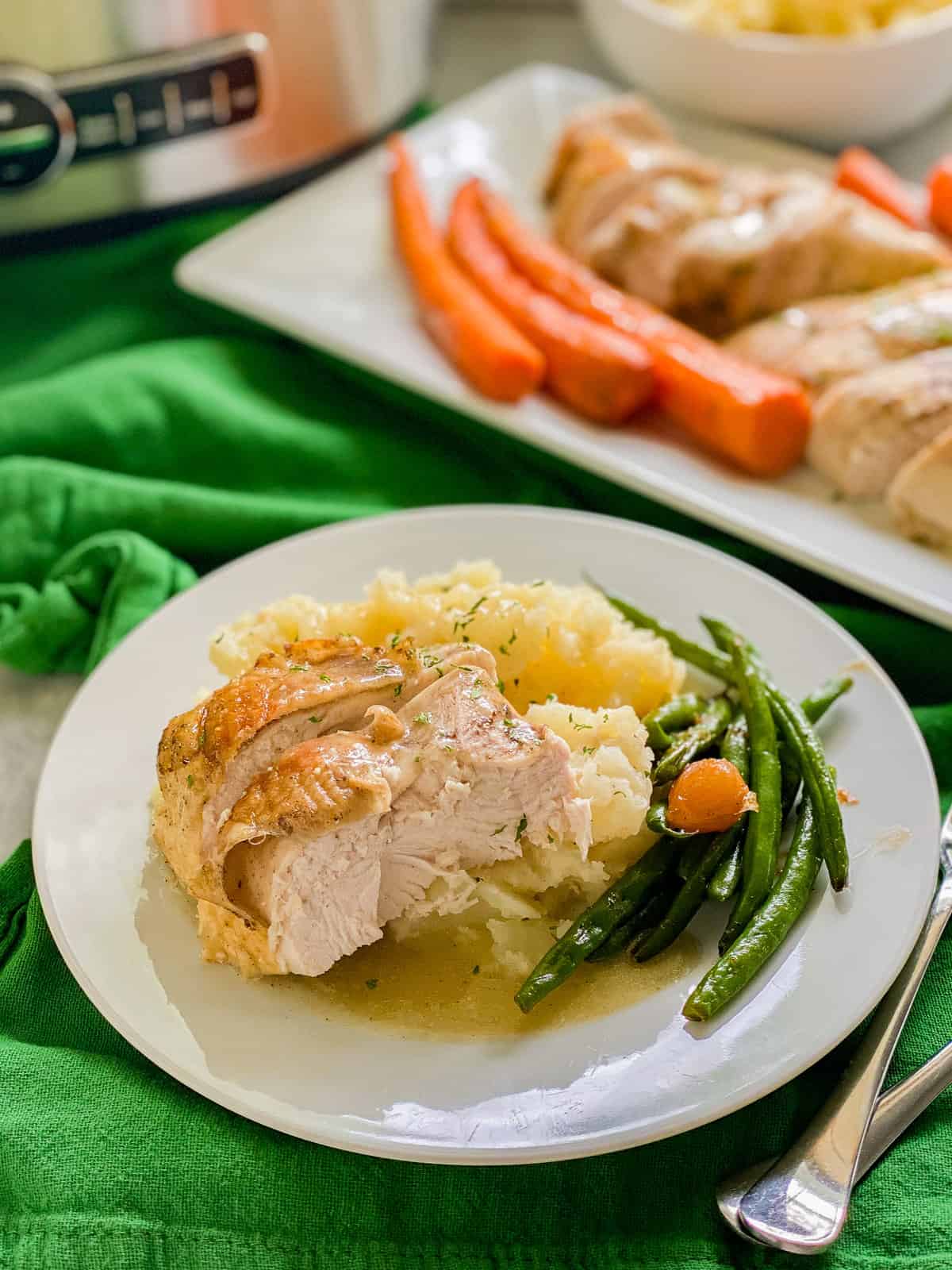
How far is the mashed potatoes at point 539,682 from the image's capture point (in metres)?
2.48

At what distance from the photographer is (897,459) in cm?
360

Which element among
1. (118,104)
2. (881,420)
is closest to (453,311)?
(118,104)

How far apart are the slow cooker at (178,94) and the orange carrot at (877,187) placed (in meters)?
1.66

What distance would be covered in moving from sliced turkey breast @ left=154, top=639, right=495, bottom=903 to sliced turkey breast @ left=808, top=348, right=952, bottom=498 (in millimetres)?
1584

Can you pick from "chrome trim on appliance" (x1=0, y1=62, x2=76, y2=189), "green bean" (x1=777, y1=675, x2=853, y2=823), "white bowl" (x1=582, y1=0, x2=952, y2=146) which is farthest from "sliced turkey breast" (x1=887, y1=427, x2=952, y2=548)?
"chrome trim on appliance" (x1=0, y1=62, x2=76, y2=189)

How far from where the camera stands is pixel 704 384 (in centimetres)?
388

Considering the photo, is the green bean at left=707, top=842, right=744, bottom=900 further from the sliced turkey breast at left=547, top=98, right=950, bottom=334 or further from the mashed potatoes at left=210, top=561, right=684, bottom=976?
the sliced turkey breast at left=547, top=98, right=950, bottom=334

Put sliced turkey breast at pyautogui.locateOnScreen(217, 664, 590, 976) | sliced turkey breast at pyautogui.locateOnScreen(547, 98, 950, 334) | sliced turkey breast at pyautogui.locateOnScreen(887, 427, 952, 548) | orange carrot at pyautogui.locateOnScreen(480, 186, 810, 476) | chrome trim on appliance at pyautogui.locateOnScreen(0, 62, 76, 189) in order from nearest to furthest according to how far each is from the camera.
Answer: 1. sliced turkey breast at pyautogui.locateOnScreen(217, 664, 590, 976)
2. sliced turkey breast at pyautogui.locateOnScreen(887, 427, 952, 548)
3. orange carrot at pyautogui.locateOnScreen(480, 186, 810, 476)
4. chrome trim on appliance at pyautogui.locateOnScreen(0, 62, 76, 189)
5. sliced turkey breast at pyautogui.locateOnScreen(547, 98, 950, 334)

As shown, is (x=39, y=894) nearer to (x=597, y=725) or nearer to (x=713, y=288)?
(x=597, y=725)

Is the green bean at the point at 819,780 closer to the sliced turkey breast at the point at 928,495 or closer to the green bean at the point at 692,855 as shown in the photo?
the green bean at the point at 692,855

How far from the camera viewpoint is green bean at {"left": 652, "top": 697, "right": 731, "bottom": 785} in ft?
8.75

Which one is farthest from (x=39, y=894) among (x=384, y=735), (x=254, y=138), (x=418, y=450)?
(x=254, y=138)

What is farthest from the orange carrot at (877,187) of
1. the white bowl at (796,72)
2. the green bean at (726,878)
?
the green bean at (726,878)

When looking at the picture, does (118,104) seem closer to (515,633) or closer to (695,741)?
(515,633)
